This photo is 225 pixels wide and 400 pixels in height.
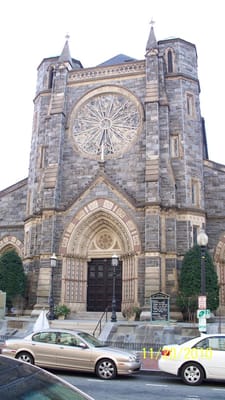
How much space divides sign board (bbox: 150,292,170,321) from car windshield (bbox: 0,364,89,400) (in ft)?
59.7

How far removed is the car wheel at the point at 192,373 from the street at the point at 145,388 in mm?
157

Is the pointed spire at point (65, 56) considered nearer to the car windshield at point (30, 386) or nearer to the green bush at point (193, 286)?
the green bush at point (193, 286)

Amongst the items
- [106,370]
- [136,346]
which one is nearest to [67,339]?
[106,370]

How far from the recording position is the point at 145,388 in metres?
9.85

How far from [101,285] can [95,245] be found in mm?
2442

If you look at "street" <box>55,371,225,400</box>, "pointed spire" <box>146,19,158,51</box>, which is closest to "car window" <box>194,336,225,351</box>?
"street" <box>55,371,225,400</box>

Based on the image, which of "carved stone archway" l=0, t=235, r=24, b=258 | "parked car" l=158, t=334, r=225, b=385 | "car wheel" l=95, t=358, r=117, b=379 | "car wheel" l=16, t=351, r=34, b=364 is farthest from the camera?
"carved stone archway" l=0, t=235, r=24, b=258

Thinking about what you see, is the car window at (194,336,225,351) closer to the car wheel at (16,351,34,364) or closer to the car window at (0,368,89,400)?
the car wheel at (16,351,34,364)

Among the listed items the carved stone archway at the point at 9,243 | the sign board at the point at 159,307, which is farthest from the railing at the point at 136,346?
the carved stone archway at the point at 9,243

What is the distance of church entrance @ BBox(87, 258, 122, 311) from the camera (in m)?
25.4

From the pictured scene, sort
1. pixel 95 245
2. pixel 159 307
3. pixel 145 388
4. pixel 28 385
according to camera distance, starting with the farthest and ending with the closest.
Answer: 1. pixel 95 245
2. pixel 159 307
3. pixel 145 388
4. pixel 28 385

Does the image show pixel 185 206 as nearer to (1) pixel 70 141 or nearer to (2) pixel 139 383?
(1) pixel 70 141

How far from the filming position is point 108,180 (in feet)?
83.2

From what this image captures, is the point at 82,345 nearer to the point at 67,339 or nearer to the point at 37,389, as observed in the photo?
the point at 67,339
